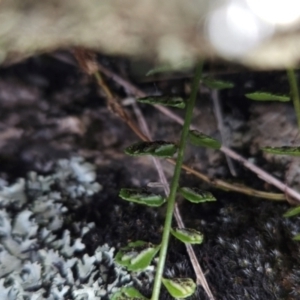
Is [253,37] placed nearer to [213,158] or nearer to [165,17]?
[165,17]

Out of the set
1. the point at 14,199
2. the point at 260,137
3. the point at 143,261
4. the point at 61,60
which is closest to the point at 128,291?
the point at 143,261

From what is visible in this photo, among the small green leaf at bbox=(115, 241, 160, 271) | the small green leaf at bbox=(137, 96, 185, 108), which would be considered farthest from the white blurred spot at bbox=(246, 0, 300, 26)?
the small green leaf at bbox=(115, 241, 160, 271)

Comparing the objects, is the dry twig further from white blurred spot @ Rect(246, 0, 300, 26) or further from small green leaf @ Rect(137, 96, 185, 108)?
white blurred spot @ Rect(246, 0, 300, 26)

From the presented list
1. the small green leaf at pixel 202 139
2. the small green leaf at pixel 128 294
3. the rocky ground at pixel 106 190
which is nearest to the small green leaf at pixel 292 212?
the rocky ground at pixel 106 190

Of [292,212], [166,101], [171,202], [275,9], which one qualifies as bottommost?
[292,212]

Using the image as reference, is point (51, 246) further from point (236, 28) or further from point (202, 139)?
point (236, 28)

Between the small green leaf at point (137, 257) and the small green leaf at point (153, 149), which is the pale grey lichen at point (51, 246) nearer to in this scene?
the small green leaf at point (137, 257)

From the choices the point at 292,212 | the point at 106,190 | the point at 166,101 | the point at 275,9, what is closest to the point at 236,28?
the point at 275,9
